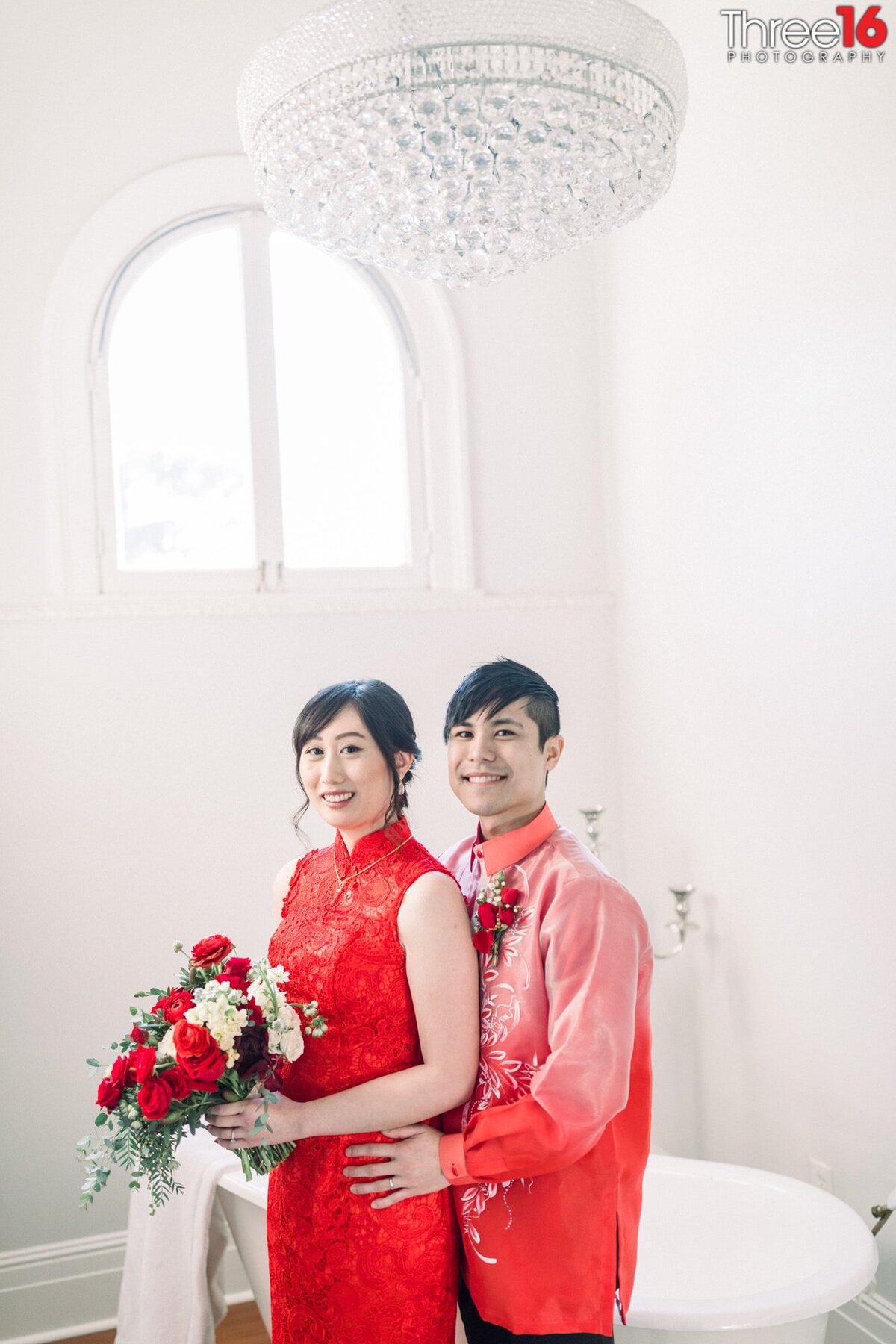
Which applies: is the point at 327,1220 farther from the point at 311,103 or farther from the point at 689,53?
the point at 689,53

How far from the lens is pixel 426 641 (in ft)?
11.1

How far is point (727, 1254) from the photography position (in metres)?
2.56

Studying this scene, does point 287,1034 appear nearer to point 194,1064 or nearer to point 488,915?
point 194,1064

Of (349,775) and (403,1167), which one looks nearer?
(403,1167)

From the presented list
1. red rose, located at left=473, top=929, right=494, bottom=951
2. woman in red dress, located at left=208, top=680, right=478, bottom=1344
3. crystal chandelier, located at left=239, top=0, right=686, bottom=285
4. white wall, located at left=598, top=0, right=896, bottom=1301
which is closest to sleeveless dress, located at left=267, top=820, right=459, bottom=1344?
woman in red dress, located at left=208, top=680, right=478, bottom=1344

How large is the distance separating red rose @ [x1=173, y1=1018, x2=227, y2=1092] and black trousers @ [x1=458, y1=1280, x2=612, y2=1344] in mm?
528

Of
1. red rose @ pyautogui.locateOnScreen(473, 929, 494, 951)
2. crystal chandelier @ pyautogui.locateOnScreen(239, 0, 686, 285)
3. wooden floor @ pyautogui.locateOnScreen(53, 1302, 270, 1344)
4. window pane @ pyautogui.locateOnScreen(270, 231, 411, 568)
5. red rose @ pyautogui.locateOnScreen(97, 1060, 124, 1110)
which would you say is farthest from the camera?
window pane @ pyautogui.locateOnScreen(270, 231, 411, 568)

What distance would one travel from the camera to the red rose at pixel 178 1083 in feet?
4.89

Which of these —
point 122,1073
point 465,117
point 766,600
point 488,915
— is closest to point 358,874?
point 488,915

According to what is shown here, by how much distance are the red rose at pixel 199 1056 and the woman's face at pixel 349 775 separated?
1.19 feet

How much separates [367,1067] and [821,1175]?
1539mm

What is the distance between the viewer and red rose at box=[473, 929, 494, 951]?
1.64 meters

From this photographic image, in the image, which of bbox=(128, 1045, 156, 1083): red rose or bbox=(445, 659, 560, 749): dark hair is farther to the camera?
bbox=(445, 659, 560, 749): dark hair

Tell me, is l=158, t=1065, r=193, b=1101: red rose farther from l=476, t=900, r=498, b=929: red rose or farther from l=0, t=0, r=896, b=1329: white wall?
l=0, t=0, r=896, b=1329: white wall
